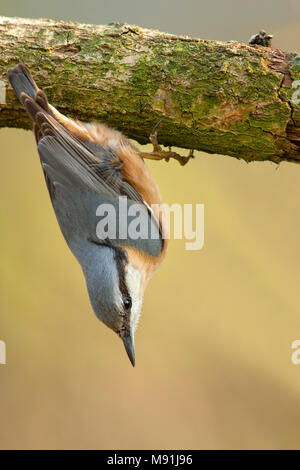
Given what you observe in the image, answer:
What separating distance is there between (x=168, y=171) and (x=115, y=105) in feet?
4.21

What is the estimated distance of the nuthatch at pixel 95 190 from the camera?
2.70 meters

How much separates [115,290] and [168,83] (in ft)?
Result: 3.63

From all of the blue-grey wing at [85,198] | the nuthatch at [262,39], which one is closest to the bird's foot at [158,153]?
the blue-grey wing at [85,198]

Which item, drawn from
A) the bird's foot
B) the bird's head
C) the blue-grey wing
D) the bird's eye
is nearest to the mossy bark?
the bird's foot

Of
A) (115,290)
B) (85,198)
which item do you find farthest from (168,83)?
(115,290)

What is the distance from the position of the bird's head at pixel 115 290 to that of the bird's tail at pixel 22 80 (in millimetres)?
863

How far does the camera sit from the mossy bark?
2703 mm

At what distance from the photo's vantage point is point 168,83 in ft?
9.03

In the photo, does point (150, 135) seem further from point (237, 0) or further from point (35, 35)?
point (237, 0)

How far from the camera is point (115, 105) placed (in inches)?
110

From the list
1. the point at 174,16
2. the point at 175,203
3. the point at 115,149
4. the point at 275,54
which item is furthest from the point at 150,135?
the point at 174,16

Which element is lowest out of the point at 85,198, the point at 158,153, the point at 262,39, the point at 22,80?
the point at 85,198

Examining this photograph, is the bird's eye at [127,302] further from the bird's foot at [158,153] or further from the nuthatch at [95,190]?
the bird's foot at [158,153]

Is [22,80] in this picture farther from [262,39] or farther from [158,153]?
[262,39]
